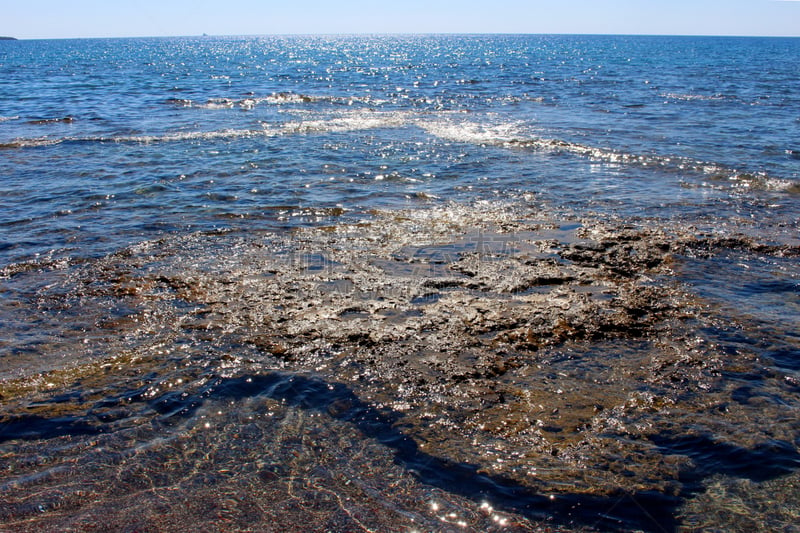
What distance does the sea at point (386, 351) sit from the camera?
11.7ft

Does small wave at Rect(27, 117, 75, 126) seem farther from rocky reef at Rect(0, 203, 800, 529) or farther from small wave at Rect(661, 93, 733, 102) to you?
small wave at Rect(661, 93, 733, 102)

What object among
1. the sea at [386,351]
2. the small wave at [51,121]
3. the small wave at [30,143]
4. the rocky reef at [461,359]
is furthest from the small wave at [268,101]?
the rocky reef at [461,359]

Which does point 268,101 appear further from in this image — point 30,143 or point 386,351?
point 386,351

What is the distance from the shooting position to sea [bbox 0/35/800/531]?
3.58m

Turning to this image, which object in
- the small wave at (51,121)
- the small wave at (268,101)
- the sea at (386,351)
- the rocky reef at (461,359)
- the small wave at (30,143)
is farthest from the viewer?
the small wave at (268,101)

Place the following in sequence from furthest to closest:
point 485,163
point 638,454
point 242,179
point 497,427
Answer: point 485,163 < point 242,179 < point 497,427 < point 638,454

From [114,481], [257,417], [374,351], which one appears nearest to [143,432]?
[114,481]

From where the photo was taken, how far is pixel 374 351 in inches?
205

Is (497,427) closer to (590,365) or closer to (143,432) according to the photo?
(590,365)

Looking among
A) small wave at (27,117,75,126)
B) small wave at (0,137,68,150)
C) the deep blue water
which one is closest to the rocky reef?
the deep blue water

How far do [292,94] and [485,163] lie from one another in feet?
59.5

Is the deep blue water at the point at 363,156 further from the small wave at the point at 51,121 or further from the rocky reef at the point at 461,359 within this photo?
the rocky reef at the point at 461,359

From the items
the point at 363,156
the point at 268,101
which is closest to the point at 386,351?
the point at 363,156

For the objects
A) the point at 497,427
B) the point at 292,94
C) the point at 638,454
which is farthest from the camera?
the point at 292,94
